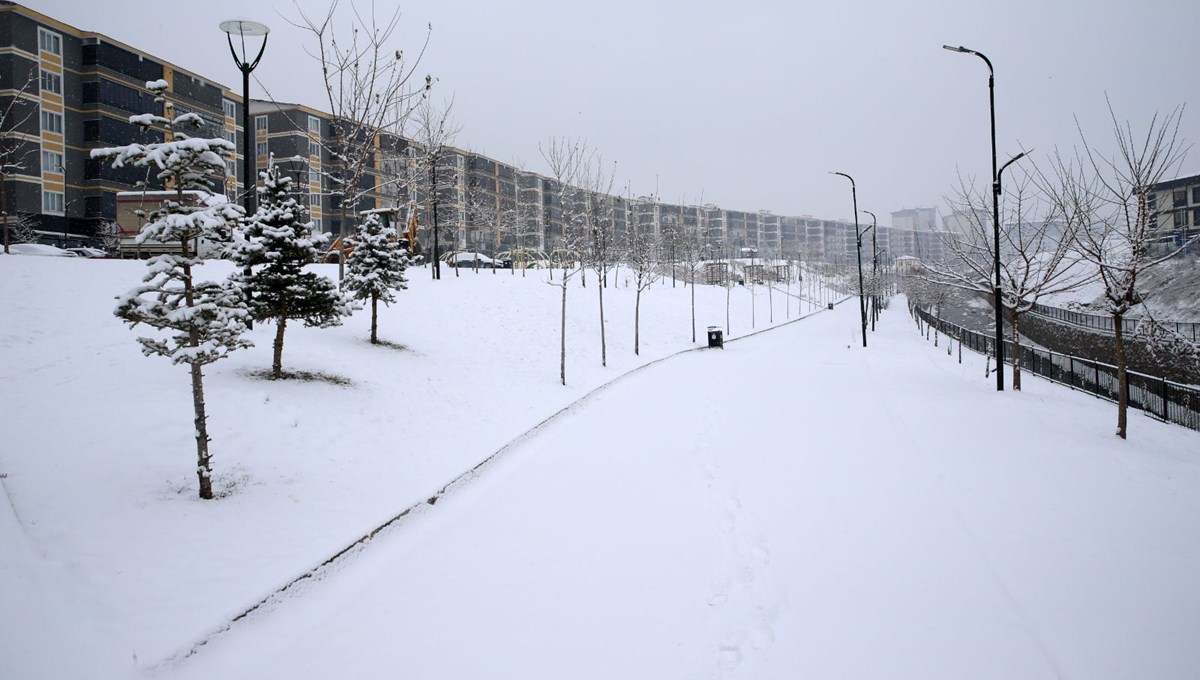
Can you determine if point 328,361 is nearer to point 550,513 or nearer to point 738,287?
point 550,513

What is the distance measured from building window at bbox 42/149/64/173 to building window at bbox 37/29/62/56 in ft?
22.6

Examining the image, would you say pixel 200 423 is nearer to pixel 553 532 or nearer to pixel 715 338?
pixel 553 532

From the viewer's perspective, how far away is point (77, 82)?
142 feet

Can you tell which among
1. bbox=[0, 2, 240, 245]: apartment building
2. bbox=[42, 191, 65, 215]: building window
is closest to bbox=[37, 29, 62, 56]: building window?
bbox=[0, 2, 240, 245]: apartment building

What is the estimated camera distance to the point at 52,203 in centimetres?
4044

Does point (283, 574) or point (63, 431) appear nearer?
point (283, 574)

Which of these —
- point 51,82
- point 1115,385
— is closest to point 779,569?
point 1115,385

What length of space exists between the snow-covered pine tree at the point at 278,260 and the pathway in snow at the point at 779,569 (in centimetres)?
543

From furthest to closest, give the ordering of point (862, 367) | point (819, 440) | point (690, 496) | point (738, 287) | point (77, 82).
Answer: point (738, 287) → point (77, 82) → point (862, 367) → point (819, 440) → point (690, 496)

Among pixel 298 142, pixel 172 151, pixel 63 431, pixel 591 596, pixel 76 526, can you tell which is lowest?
pixel 591 596

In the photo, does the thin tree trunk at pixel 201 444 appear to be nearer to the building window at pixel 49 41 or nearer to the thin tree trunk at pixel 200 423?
the thin tree trunk at pixel 200 423

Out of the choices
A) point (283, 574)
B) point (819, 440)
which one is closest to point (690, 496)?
point (819, 440)

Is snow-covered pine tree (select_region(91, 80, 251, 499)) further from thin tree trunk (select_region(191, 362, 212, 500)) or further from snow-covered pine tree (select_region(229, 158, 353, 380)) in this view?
snow-covered pine tree (select_region(229, 158, 353, 380))

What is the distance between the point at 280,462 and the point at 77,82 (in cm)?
5179
